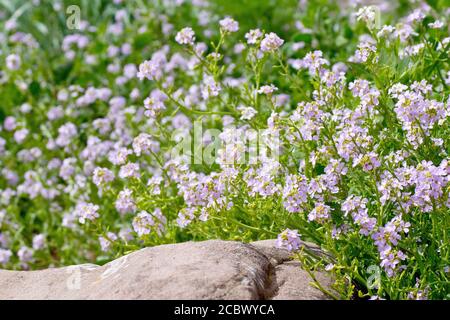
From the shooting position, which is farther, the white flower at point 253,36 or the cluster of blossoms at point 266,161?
the white flower at point 253,36

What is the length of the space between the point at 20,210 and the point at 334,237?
2576 millimetres

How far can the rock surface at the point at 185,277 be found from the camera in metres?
2.54

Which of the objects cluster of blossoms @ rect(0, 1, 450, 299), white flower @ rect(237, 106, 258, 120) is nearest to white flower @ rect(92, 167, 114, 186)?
cluster of blossoms @ rect(0, 1, 450, 299)

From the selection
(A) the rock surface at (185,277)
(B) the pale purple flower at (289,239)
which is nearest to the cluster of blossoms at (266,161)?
(B) the pale purple flower at (289,239)

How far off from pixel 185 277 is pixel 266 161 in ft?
2.30

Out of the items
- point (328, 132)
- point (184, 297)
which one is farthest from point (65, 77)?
point (184, 297)

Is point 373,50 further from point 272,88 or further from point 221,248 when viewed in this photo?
point 221,248

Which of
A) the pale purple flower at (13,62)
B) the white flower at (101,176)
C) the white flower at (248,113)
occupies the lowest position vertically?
the white flower at (101,176)

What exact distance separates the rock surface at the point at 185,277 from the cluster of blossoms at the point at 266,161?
116 mm

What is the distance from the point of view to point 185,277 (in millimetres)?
2570

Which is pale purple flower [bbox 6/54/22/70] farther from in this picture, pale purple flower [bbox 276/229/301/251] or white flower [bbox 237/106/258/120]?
pale purple flower [bbox 276/229/301/251]

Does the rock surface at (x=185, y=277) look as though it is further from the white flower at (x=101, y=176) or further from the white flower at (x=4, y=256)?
the white flower at (x=4, y=256)

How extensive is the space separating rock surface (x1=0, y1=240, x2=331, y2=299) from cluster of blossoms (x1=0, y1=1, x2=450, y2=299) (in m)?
0.12

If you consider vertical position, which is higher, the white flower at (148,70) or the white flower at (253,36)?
the white flower at (253,36)
